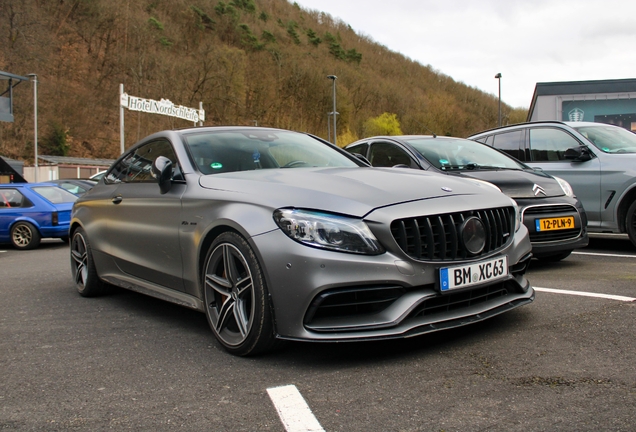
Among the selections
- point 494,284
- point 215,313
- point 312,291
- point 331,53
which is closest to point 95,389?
point 215,313

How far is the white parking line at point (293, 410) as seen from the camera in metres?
2.54

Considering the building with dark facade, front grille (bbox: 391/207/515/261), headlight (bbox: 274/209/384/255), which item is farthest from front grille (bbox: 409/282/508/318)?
the building with dark facade

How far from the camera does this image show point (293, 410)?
8.96ft

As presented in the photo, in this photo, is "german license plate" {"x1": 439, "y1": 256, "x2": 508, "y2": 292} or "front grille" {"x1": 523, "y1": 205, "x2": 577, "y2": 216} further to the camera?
"front grille" {"x1": 523, "y1": 205, "x2": 577, "y2": 216}

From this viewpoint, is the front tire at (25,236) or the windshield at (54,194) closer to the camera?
the front tire at (25,236)

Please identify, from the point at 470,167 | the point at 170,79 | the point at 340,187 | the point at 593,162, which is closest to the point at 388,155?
the point at 470,167

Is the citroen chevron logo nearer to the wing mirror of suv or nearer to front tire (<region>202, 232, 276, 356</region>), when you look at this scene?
the wing mirror of suv

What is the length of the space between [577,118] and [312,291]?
88.9 ft

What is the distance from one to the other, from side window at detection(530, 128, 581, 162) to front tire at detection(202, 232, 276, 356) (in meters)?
5.84

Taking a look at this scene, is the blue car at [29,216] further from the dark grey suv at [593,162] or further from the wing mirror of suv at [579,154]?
the wing mirror of suv at [579,154]

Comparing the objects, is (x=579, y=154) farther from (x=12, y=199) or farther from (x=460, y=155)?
(x=12, y=199)

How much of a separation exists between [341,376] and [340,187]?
1.07m

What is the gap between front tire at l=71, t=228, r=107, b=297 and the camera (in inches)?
225

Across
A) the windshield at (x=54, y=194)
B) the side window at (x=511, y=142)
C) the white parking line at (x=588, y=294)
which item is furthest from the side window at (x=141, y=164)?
the windshield at (x=54, y=194)
